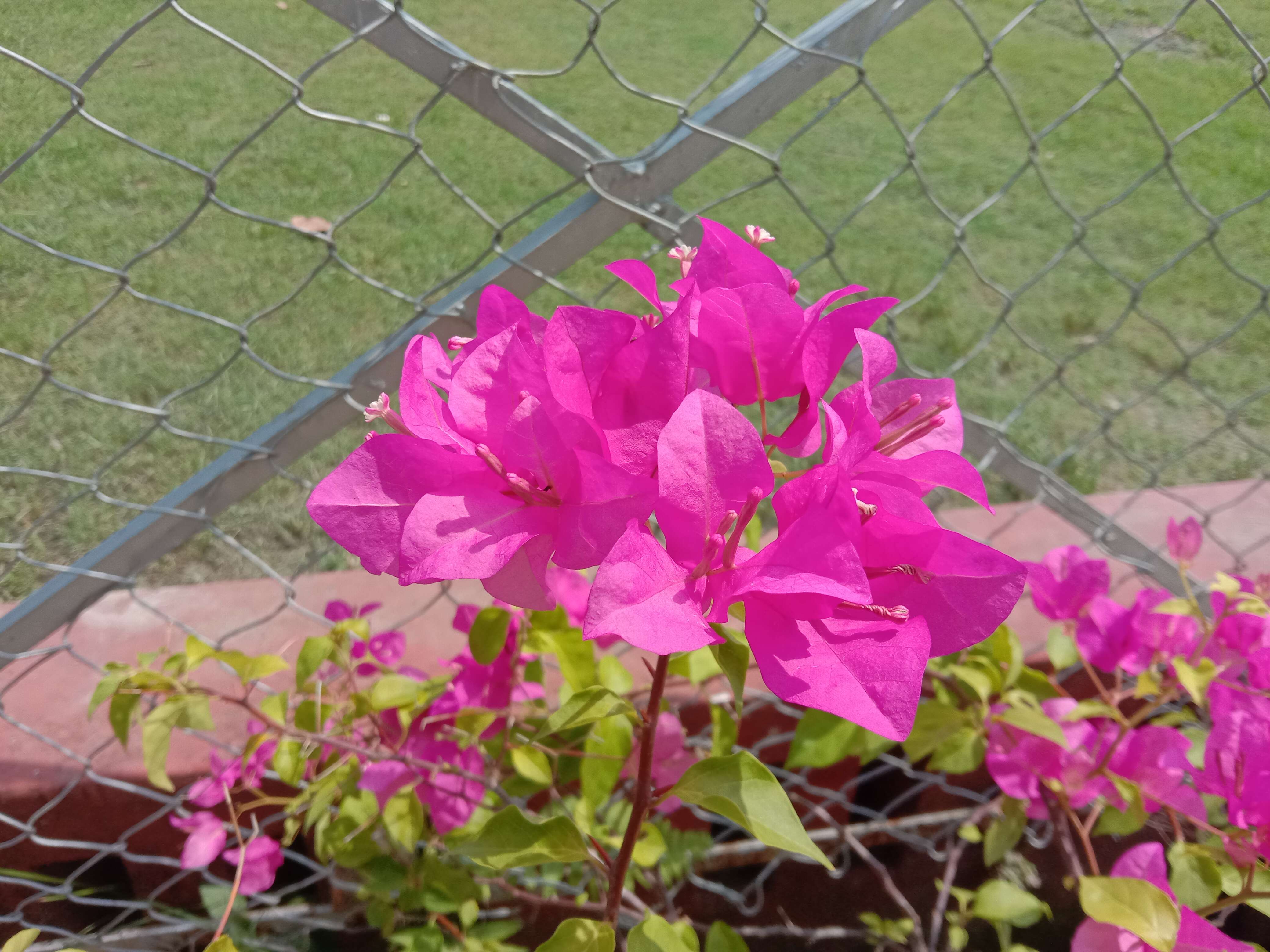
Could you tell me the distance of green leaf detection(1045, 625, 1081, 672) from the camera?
2.93 ft

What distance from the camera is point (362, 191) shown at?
144cm

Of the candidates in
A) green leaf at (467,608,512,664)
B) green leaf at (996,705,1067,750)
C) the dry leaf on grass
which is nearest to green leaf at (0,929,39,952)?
green leaf at (467,608,512,664)

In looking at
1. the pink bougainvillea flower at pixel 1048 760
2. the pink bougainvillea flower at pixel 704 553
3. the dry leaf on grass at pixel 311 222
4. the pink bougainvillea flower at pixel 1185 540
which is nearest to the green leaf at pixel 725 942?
the pink bougainvillea flower at pixel 1048 760

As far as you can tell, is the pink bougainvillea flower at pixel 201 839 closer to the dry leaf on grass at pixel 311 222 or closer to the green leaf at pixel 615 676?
the green leaf at pixel 615 676

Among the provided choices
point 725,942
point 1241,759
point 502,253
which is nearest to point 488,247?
point 502,253

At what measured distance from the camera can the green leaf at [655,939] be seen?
47cm

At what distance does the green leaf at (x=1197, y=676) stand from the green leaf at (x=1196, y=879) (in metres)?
0.12

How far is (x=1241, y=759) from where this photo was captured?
60 cm

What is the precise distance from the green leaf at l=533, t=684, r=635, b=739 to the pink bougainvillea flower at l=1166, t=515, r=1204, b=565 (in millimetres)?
618

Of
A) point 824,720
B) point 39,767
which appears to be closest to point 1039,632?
point 824,720

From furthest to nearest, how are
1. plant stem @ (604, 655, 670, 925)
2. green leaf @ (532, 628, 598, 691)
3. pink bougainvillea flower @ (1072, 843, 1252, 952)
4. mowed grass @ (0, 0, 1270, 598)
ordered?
mowed grass @ (0, 0, 1270, 598)
green leaf @ (532, 628, 598, 691)
pink bougainvillea flower @ (1072, 843, 1252, 952)
plant stem @ (604, 655, 670, 925)

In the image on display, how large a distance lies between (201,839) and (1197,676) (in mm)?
889

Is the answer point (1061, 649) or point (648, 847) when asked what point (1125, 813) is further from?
point (648, 847)

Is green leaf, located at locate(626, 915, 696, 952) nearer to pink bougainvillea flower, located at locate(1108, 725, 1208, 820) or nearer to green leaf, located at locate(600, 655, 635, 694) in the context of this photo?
green leaf, located at locate(600, 655, 635, 694)
